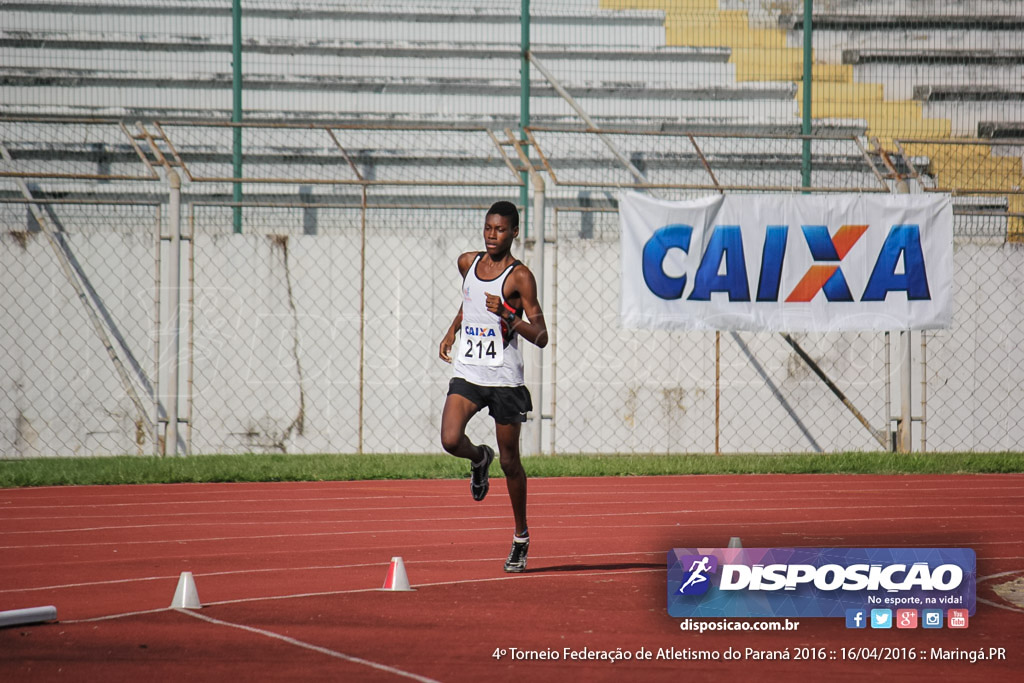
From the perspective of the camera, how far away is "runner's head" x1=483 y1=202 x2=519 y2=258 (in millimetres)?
6676

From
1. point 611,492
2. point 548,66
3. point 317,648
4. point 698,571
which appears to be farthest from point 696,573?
point 548,66

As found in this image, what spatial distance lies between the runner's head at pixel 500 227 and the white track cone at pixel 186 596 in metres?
2.25

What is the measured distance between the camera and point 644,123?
1825 centimetres

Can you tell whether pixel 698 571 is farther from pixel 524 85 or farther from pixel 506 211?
pixel 524 85

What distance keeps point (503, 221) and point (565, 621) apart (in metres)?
2.22

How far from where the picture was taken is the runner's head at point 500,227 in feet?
21.9

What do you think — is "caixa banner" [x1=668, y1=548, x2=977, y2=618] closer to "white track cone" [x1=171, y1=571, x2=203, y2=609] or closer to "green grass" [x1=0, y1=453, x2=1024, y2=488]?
"white track cone" [x1=171, y1=571, x2=203, y2=609]

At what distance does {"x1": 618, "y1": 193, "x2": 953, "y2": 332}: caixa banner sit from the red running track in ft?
6.87

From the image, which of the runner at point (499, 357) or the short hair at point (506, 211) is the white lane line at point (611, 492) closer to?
the runner at point (499, 357)

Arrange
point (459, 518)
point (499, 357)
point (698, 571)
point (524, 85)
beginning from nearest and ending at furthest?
point (698, 571), point (499, 357), point (459, 518), point (524, 85)

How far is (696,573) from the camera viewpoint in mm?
5395

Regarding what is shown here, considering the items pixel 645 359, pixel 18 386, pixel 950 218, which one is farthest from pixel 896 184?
pixel 18 386

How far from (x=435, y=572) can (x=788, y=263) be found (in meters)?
7.75

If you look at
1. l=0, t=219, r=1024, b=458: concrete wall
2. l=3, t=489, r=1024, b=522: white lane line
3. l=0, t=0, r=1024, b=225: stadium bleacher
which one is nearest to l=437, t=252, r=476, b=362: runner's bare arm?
l=3, t=489, r=1024, b=522: white lane line
